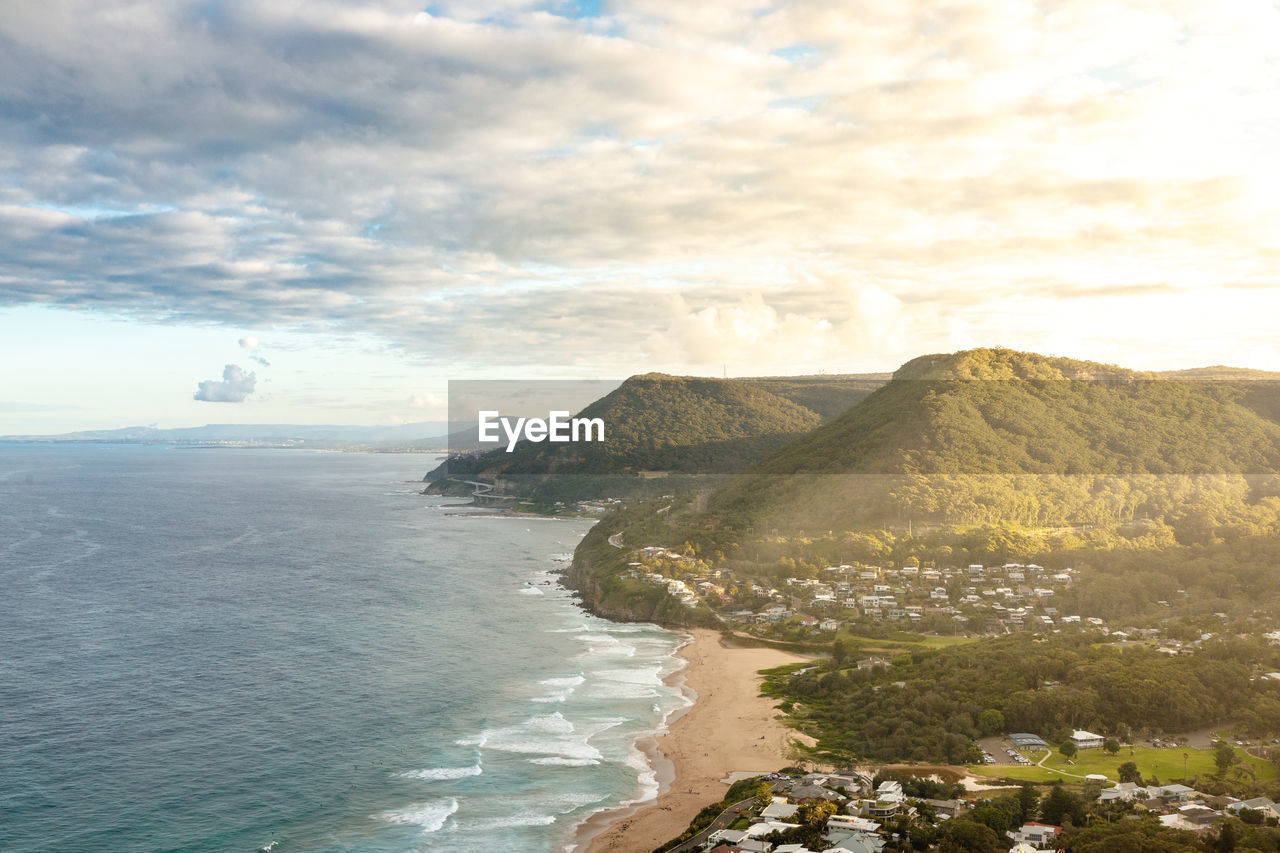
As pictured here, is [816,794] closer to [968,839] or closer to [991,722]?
[968,839]

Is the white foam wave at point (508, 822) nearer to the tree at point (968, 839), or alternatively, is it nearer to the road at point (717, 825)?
the road at point (717, 825)

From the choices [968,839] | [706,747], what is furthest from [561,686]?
[968,839]

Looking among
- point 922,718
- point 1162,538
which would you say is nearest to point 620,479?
point 1162,538

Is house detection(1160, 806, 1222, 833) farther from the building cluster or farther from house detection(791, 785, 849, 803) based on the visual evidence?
house detection(791, 785, 849, 803)

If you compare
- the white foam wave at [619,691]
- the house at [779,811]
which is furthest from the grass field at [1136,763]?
the white foam wave at [619,691]

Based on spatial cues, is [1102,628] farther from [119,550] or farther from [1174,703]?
[119,550]

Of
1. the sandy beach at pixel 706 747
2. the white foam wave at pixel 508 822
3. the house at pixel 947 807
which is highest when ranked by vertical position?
the house at pixel 947 807

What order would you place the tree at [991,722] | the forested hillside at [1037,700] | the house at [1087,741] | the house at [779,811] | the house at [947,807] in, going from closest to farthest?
the house at [779,811]
the house at [947,807]
the house at [1087,741]
the forested hillside at [1037,700]
the tree at [991,722]
